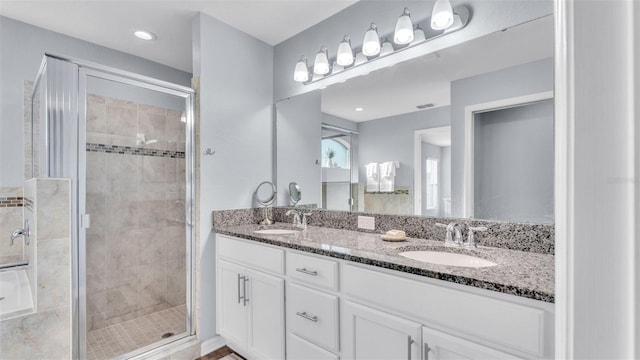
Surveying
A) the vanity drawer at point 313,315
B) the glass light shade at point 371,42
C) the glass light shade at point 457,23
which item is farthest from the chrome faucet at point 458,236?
the glass light shade at point 371,42

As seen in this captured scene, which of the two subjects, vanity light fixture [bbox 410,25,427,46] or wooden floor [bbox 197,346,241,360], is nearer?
vanity light fixture [bbox 410,25,427,46]

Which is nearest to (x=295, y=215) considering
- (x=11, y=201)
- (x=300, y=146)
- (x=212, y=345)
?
(x=300, y=146)

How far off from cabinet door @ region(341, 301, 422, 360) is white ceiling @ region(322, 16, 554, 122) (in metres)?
1.19

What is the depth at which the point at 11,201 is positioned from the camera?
215cm

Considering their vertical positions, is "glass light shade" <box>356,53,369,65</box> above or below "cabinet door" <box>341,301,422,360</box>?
above

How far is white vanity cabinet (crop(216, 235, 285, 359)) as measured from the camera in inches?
67.4

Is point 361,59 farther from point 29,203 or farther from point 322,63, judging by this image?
point 29,203

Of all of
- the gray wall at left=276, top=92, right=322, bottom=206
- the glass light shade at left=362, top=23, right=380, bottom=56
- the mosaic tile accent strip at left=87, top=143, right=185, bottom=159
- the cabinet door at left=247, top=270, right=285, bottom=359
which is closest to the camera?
the cabinet door at left=247, top=270, right=285, bottom=359

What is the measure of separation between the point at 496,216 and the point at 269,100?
1915mm

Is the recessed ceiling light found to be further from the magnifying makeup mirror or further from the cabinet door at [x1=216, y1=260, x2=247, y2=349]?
the cabinet door at [x1=216, y1=260, x2=247, y2=349]

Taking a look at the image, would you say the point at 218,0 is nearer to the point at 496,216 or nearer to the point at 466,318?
the point at 496,216

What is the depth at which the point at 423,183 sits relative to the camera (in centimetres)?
180

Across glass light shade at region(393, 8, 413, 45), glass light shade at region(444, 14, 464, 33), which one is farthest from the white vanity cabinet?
glass light shade at region(444, 14, 464, 33)
